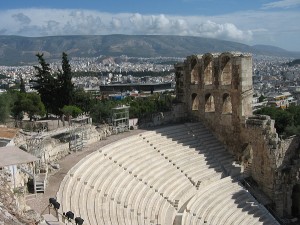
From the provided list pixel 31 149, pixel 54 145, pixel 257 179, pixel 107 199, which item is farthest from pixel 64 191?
pixel 257 179

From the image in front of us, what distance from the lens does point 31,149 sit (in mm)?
18172

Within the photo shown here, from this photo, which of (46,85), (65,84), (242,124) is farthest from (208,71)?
(46,85)

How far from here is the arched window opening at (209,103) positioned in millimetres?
28745

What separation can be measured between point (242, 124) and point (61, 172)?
12.9 m

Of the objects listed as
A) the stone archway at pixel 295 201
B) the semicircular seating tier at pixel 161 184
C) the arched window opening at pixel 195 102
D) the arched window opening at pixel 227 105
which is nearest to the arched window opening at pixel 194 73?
the arched window opening at pixel 195 102

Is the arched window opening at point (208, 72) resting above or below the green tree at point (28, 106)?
above

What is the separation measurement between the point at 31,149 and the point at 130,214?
5340 millimetres

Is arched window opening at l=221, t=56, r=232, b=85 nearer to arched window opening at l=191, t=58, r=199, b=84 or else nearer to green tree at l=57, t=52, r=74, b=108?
arched window opening at l=191, t=58, r=199, b=84

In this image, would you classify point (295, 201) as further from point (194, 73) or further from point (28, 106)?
point (28, 106)

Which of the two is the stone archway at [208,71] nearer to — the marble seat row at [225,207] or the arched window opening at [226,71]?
the arched window opening at [226,71]

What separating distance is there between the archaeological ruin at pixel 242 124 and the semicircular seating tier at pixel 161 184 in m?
1.25

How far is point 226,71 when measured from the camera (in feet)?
91.0

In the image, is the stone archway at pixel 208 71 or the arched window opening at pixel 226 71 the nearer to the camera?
the arched window opening at pixel 226 71

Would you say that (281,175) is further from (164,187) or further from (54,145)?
(54,145)
